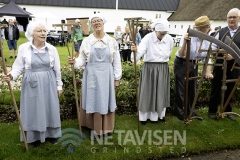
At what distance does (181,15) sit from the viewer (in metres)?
38.4

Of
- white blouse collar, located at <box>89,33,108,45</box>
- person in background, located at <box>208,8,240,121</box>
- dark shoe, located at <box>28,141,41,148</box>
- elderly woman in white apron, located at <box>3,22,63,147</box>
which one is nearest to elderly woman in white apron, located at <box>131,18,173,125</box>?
white blouse collar, located at <box>89,33,108,45</box>

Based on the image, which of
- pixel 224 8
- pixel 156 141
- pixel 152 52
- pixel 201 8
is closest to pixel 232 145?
pixel 156 141

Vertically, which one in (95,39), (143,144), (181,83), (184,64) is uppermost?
(95,39)

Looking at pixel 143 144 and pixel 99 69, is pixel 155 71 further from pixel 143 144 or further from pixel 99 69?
pixel 143 144

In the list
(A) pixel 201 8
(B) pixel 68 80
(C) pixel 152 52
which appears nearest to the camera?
(C) pixel 152 52

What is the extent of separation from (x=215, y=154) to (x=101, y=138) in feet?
6.29

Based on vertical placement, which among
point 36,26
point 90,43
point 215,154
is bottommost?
point 215,154

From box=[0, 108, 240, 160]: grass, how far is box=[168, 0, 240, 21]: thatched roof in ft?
92.3

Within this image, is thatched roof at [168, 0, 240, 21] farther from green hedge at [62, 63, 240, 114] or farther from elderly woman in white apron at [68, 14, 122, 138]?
elderly woman in white apron at [68, 14, 122, 138]

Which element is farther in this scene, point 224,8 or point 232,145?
point 224,8

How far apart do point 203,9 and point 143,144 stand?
34598 millimetres

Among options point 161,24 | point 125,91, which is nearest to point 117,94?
point 125,91

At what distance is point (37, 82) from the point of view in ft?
10.7

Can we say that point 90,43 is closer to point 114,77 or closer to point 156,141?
point 114,77
